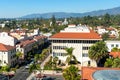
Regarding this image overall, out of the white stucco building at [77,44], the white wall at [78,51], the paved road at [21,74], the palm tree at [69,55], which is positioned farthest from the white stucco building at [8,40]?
the palm tree at [69,55]

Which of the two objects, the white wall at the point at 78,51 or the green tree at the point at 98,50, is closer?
the green tree at the point at 98,50

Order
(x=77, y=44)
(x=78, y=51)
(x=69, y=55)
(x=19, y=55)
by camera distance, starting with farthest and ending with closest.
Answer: (x=19, y=55)
(x=78, y=51)
(x=77, y=44)
(x=69, y=55)

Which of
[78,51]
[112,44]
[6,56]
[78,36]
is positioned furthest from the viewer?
[112,44]

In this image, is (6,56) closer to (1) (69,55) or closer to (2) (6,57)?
(2) (6,57)

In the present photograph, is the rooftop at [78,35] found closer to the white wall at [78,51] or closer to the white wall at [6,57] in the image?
the white wall at [78,51]

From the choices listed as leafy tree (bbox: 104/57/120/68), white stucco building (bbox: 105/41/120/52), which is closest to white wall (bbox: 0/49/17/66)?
leafy tree (bbox: 104/57/120/68)

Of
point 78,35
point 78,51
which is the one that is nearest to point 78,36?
point 78,35

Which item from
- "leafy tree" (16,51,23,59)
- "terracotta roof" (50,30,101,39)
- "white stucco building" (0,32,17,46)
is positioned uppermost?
"terracotta roof" (50,30,101,39)

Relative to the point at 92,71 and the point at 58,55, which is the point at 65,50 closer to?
the point at 58,55

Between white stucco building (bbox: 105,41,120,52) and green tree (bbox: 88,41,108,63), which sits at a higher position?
green tree (bbox: 88,41,108,63)

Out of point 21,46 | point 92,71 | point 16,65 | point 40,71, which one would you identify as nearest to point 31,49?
point 21,46

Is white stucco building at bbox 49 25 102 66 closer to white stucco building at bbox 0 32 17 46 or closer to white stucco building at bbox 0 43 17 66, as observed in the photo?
white stucco building at bbox 0 43 17 66

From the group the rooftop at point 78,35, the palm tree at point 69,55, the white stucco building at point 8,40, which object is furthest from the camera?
the white stucco building at point 8,40
